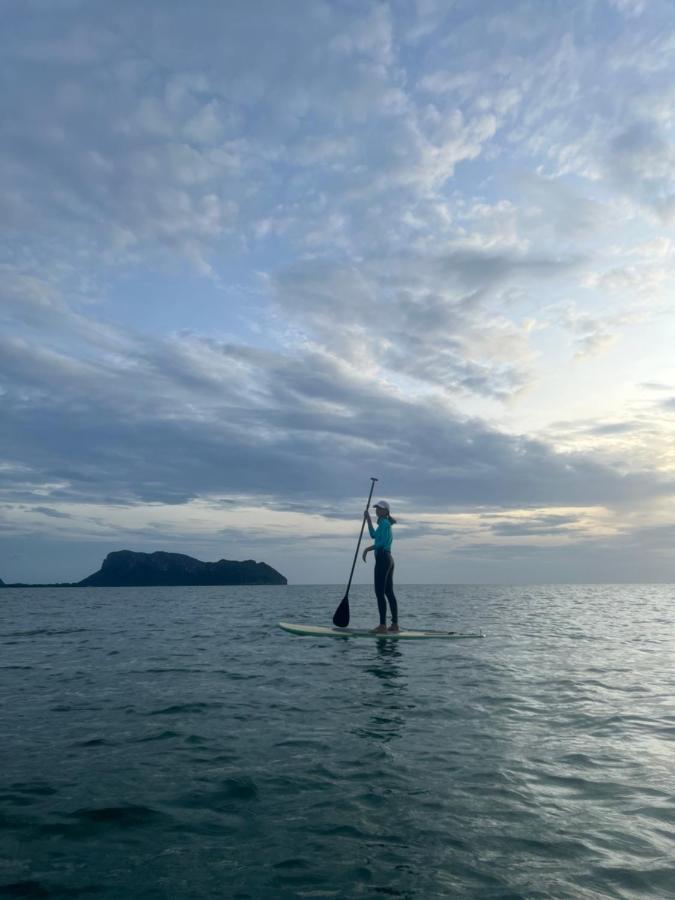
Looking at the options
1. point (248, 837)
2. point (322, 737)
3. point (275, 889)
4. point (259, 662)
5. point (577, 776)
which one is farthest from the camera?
point (259, 662)

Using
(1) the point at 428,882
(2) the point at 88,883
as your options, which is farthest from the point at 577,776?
(2) the point at 88,883

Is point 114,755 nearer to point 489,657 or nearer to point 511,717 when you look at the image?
point 511,717

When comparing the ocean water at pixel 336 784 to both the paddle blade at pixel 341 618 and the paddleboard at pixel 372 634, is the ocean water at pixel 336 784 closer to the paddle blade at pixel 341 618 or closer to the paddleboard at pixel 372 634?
the paddleboard at pixel 372 634

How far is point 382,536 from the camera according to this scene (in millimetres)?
19312

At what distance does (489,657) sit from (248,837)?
12.2 meters

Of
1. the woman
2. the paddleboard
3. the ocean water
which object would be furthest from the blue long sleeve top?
the ocean water

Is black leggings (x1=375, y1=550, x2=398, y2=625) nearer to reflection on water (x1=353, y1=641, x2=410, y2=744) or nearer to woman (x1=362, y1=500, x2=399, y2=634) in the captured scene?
woman (x1=362, y1=500, x2=399, y2=634)

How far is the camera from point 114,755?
725 centimetres

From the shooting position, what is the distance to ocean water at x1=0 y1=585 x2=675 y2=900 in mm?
4379

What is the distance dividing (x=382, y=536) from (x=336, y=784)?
43.2ft

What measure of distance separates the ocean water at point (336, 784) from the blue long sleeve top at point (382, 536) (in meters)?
6.23

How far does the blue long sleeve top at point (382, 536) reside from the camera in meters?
19.3

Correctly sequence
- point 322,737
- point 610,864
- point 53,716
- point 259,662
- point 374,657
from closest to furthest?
point 610,864
point 322,737
point 53,716
point 259,662
point 374,657

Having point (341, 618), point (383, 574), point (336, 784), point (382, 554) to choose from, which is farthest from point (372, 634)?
point (336, 784)
